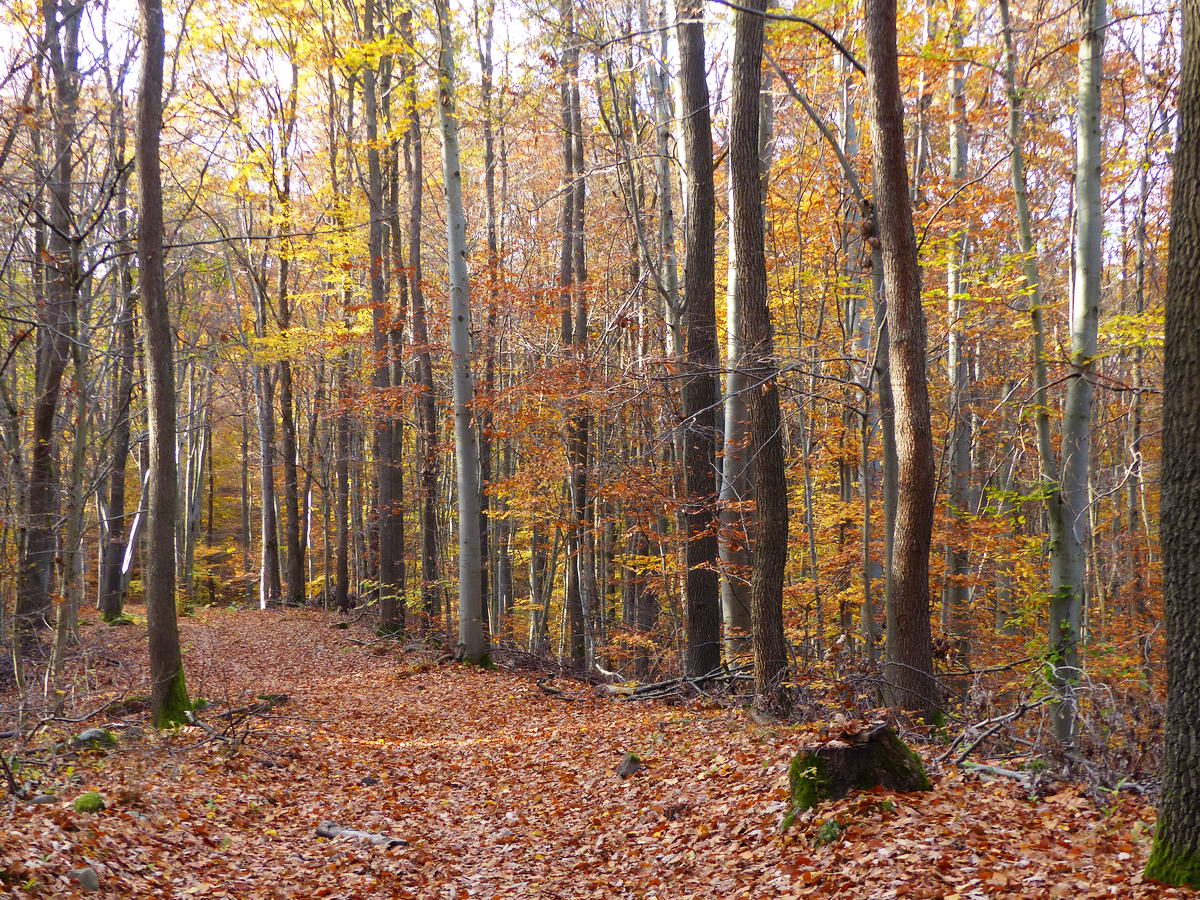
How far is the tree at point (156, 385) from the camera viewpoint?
827cm

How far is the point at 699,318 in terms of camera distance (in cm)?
1059

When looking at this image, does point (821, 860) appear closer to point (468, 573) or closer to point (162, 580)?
point (162, 580)

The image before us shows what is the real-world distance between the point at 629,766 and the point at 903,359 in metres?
4.47

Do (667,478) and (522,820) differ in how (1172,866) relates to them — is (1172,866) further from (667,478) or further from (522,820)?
(667,478)

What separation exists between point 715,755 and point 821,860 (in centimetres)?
262

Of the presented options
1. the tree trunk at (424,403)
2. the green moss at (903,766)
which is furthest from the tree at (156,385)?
the tree trunk at (424,403)

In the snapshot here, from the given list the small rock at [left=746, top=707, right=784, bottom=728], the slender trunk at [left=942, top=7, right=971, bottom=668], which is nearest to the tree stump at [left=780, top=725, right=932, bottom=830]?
the small rock at [left=746, top=707, right=784, bottom=728]

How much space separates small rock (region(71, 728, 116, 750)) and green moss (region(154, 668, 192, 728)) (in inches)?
24.3

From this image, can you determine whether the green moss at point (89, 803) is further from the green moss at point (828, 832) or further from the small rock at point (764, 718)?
the small rock at point (764, 718)

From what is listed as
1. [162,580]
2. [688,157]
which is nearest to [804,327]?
[688,157]

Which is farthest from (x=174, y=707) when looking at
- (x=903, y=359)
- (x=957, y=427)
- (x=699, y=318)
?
(x=957, y=427)

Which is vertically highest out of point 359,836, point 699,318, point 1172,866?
point 699,318

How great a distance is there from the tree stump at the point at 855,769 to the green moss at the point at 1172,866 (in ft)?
5.94

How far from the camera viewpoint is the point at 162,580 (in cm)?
847
